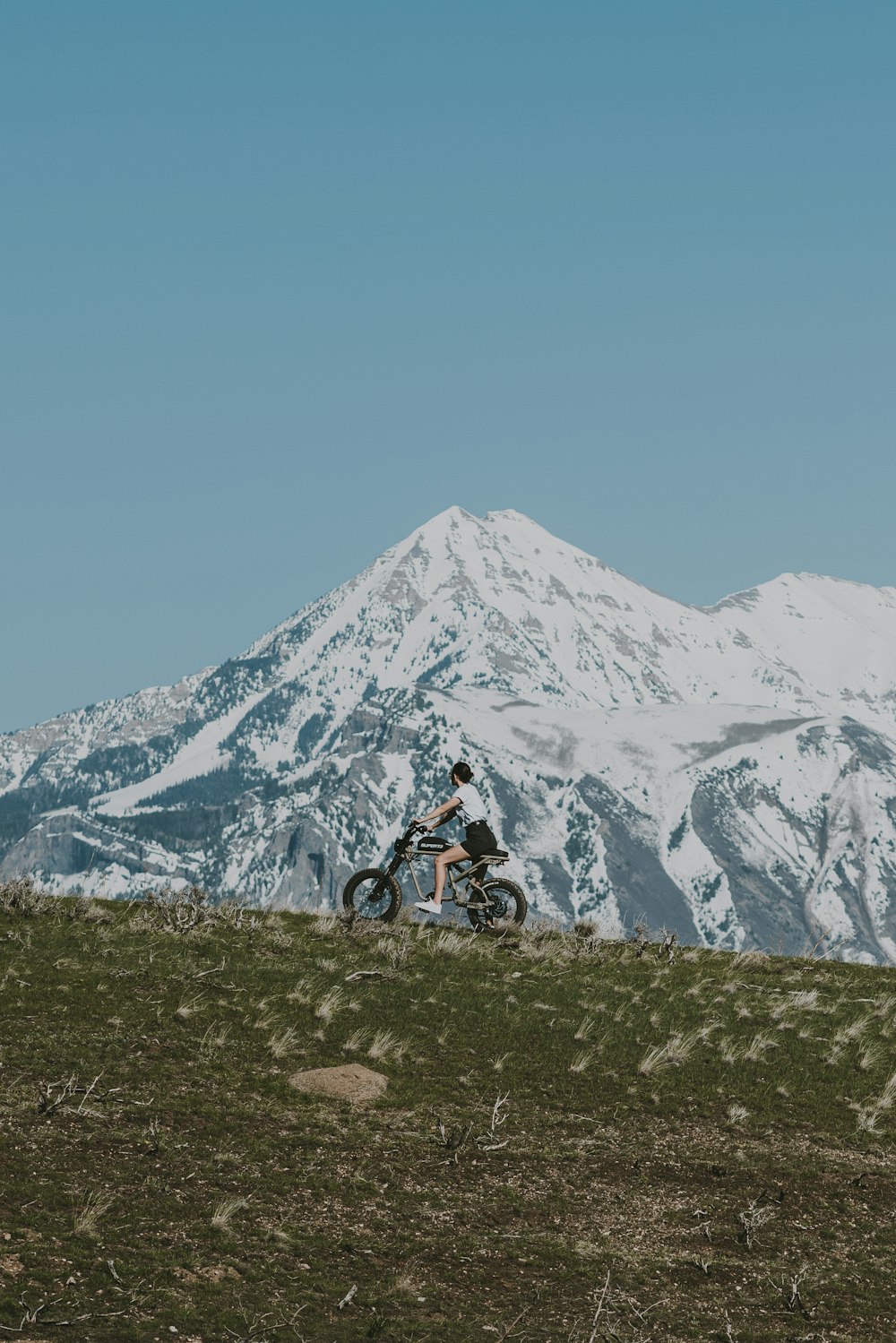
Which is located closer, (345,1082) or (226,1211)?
(226,1211)

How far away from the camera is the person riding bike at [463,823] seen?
25172 millimetres

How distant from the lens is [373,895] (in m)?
26.0

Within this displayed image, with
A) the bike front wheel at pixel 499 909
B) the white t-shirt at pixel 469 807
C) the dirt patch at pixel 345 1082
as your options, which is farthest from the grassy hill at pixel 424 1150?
the white t-shirt at pixel 469 807

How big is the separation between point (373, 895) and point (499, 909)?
90.2 inches

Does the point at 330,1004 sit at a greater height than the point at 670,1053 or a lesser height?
greater

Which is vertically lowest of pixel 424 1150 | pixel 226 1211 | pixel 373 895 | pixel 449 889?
pixel 226 1211

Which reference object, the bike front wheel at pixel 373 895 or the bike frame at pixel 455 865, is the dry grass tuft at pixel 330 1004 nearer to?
the bike front wheel at pixel 373 895

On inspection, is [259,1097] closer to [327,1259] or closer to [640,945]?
[327,1259]

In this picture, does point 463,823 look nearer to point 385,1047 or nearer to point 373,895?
point 373,895

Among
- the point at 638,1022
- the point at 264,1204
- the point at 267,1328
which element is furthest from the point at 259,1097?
the point at 638,1022

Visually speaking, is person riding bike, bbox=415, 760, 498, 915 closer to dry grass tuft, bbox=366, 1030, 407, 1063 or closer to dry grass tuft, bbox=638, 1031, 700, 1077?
dry grass tuft, bbox=638, 1031, 700, 1077

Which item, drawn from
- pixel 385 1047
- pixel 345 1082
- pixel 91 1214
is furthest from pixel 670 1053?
pixel 91 1214

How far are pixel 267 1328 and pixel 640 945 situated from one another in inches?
655

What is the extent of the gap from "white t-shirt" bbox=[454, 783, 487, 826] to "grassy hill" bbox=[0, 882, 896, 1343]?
144 inches
